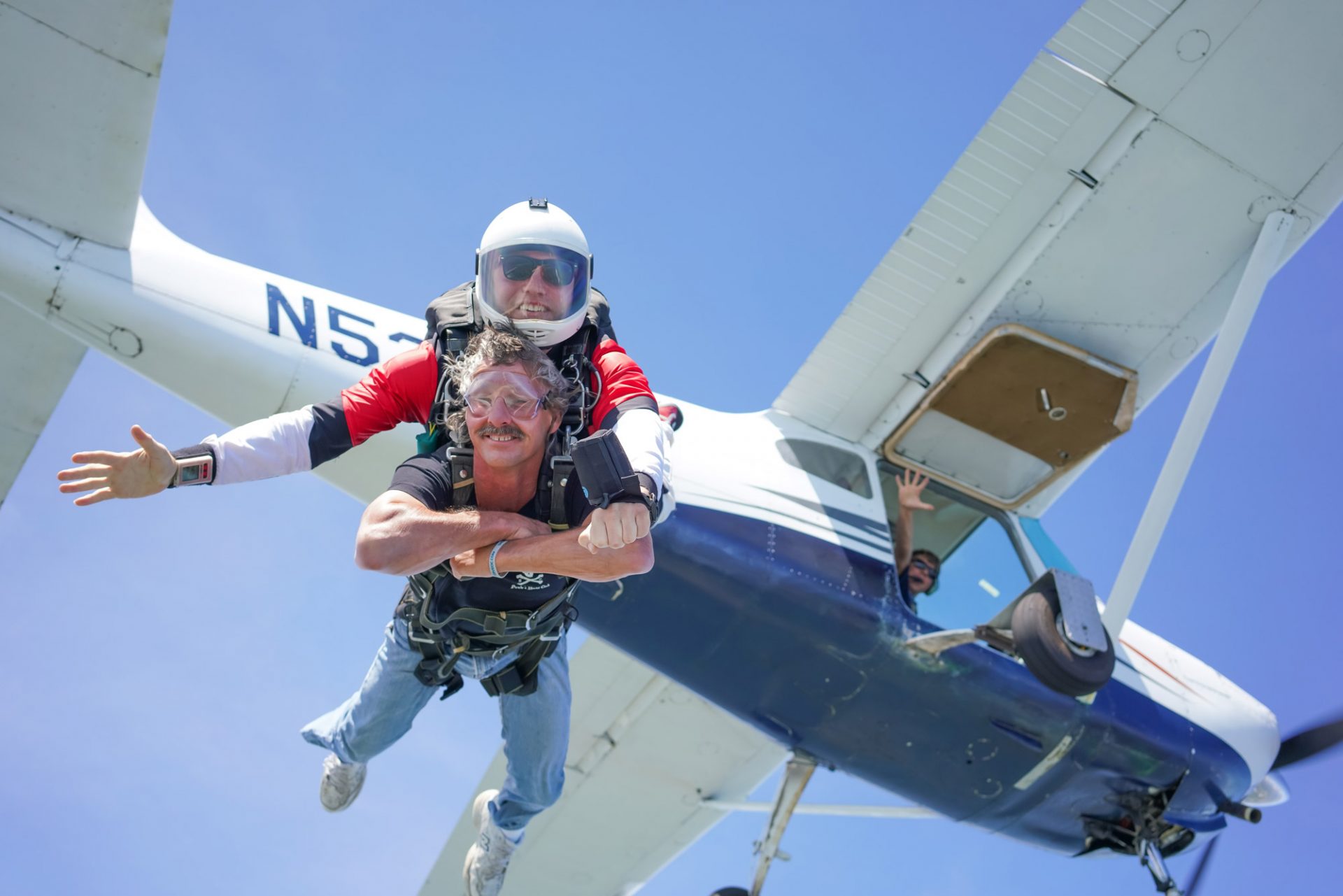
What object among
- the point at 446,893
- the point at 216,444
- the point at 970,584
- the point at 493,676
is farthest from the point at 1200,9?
the point at 446,893

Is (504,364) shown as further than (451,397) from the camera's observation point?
No

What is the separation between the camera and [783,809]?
8.62 meters

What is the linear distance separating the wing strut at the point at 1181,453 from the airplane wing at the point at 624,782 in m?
3.86

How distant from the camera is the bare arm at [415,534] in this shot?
3.74m

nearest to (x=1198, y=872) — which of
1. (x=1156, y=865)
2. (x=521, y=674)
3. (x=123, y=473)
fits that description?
(x=1156, y=865)

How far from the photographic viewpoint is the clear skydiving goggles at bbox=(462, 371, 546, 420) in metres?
3.96

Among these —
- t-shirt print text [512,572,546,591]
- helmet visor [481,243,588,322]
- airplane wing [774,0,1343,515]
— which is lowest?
t-shirt print text [512,572,546,591]

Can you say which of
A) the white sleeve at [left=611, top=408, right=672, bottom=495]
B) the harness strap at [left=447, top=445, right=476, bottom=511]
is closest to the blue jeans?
the harness strap at [left=447, top=445, right=476, bottom=511]

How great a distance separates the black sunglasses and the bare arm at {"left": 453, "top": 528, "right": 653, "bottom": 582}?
5.06 meters

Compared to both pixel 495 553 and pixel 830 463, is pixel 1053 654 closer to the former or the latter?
pixel 830 463

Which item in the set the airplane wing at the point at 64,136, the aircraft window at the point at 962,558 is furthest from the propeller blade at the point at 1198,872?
the airplane wing at the point at 64,136

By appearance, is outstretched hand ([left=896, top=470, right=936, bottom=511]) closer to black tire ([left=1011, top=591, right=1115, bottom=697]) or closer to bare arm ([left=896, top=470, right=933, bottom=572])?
bare arm ([left=896, top=470, right=933, bottom=572])

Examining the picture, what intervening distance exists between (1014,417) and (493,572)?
19.9 ft

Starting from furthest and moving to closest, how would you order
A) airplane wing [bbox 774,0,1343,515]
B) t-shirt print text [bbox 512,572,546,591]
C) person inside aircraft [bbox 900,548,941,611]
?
person inside aircraft [bbox 900,548,941,611] < airplane wing [bbox 774,0,1343,515] < t-shirt print text [bbox 512,572,546,591]
